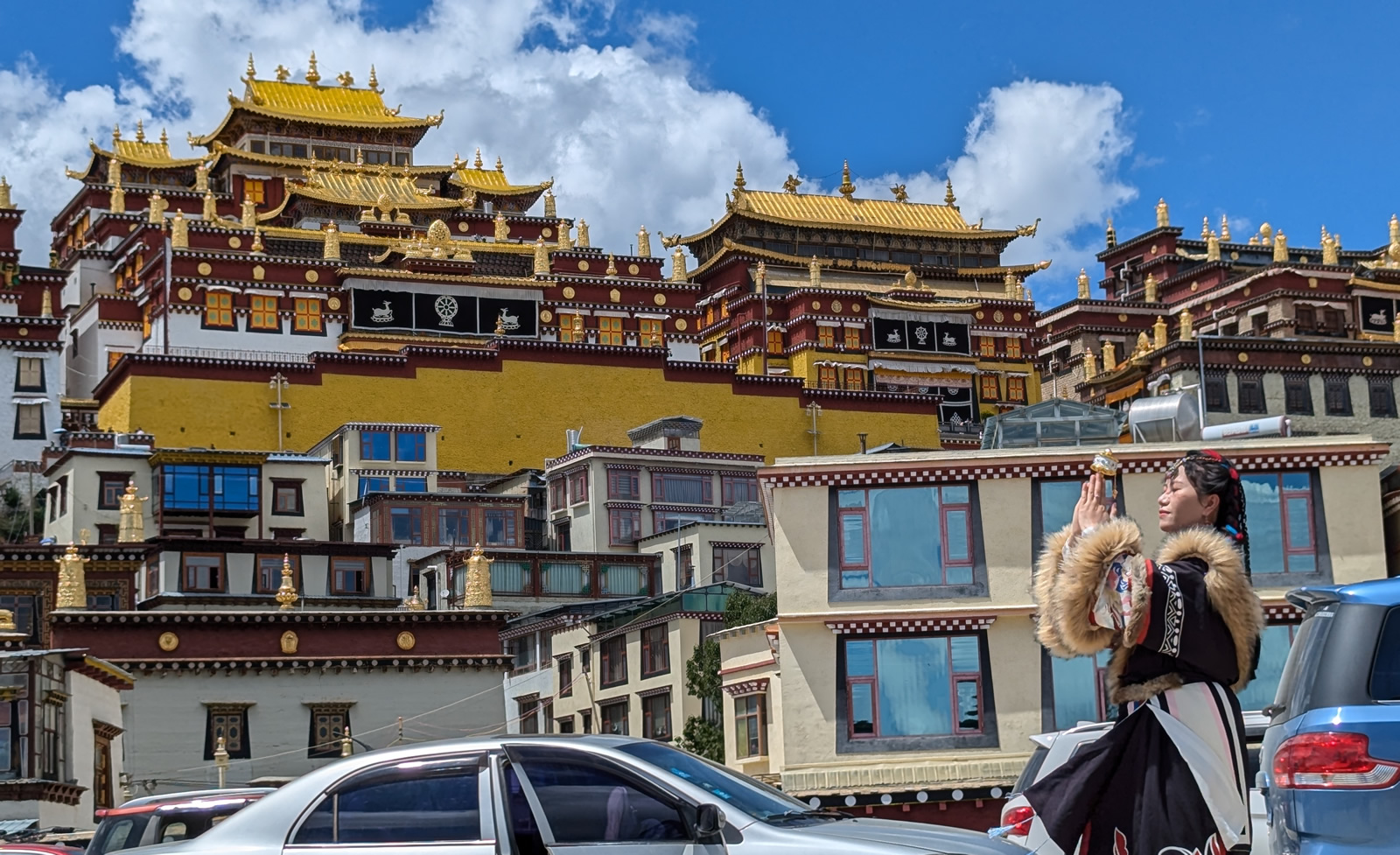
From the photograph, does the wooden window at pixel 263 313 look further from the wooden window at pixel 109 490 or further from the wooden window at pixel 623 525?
the wooden window at pixel 623 525

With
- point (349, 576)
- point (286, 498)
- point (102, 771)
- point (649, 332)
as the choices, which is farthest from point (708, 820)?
point (649, 332)

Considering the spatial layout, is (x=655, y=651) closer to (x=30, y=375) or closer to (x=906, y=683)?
(x=906, y=683)

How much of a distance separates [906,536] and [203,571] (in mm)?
23907

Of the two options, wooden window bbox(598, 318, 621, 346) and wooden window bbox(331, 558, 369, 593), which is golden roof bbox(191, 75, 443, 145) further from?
wooden window bbox(331, 558, 369, 593)

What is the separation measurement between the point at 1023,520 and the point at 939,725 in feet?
11.9

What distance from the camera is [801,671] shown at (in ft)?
106

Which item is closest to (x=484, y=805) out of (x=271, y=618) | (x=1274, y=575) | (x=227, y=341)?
(x=1274, y=575)

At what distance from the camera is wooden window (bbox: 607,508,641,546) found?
61562 millimetres

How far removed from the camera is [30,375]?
7344 cm

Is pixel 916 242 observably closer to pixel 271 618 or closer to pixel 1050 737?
pixel 271 618

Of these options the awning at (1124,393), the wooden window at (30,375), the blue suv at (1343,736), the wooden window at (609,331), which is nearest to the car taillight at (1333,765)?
the blue suv at (1343,736)

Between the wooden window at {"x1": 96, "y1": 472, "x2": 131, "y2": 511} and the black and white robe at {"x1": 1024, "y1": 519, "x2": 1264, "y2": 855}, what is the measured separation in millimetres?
52613

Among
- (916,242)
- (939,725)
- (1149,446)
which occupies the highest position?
(916,242)

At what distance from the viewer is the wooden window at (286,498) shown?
59594 mm
